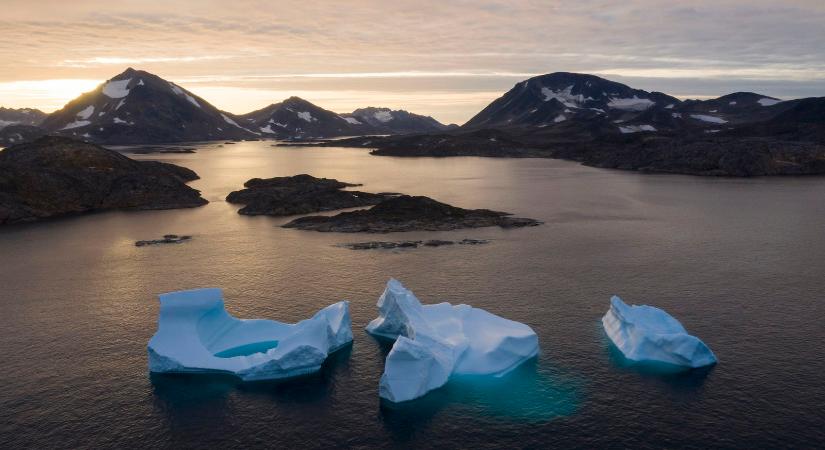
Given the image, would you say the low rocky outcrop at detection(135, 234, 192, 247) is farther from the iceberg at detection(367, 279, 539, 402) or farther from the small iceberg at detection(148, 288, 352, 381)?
the iceberg at detection(367, 279, 539, 402)

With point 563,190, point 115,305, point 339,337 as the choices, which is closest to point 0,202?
point 115,305

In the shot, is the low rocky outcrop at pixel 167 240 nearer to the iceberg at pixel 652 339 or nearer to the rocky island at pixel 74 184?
the rocky island at pixel 74 184

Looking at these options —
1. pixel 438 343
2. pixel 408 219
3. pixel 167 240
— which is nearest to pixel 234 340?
pixel 438 343

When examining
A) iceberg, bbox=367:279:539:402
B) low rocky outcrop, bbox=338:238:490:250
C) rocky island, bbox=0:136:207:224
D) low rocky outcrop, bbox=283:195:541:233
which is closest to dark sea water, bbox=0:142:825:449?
iceberg, bbox=367:279:539:402

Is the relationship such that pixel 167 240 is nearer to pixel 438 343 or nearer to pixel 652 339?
pixel 438 343

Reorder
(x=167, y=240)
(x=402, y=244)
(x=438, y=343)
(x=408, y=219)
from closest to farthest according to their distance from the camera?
(x=438, y=343), (x=402, y=244), (x=167, y=240), (x=408, y=219)
